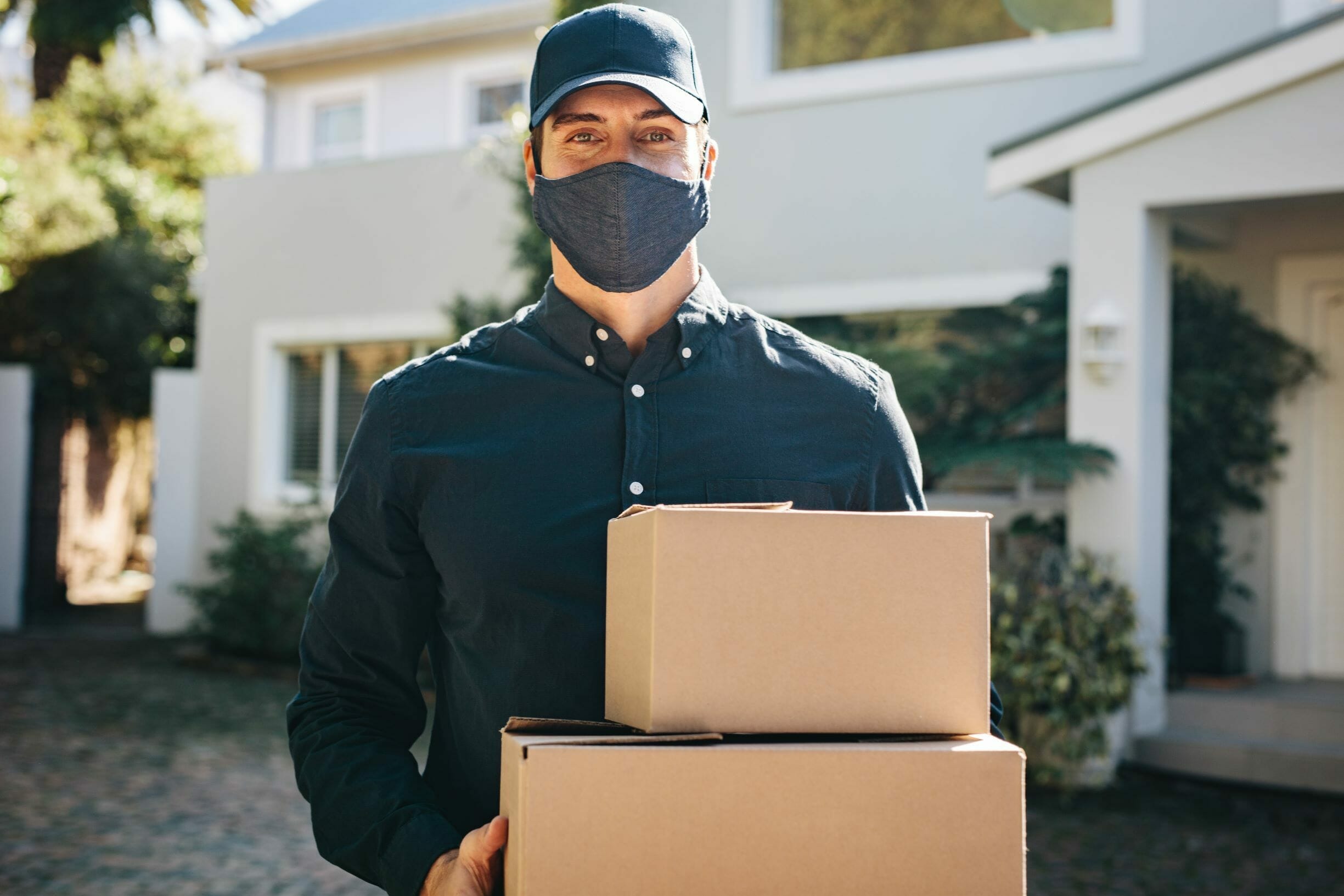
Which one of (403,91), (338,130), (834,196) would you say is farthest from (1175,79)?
(338,130)

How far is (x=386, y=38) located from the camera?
554 inches

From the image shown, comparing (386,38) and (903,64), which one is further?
(386,38)

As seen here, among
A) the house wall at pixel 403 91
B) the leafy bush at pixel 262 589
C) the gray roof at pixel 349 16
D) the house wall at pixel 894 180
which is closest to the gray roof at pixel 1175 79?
the house wall at pixel 894 180

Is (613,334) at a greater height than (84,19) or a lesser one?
lesser

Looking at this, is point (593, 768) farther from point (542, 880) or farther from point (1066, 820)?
point (1066, 820)

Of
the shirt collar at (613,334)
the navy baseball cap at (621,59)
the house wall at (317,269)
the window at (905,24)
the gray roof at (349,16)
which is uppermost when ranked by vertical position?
the gray roof at (349,16)

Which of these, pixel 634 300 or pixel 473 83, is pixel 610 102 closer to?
pixel 634 300

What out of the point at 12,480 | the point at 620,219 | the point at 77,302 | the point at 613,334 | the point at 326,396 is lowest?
the point at 12,480

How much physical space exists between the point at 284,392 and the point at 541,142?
37.4 feet

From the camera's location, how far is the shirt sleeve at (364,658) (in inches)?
72.5

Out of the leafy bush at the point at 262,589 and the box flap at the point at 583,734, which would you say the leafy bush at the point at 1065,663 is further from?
the leafy bush at the point at 262,589

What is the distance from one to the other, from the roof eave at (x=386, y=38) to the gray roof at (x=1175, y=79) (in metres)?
6.73

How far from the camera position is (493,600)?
1812mm

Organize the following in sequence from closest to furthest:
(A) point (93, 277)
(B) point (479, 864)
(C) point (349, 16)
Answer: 1. (B) point (479, 864)
2. (A) point (93, 277)
3. (C) point (349, 16)
